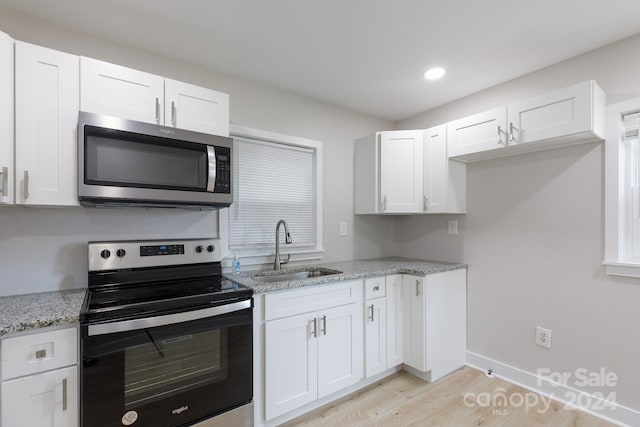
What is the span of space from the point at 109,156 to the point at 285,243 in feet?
4.58

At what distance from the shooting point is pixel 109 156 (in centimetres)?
158

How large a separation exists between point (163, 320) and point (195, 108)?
1.26m

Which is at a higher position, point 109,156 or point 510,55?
point 510,55

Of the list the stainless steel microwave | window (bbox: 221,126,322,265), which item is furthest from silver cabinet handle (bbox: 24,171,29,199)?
window (bbox: 221,126,322,265)

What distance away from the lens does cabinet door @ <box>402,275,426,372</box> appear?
238cm

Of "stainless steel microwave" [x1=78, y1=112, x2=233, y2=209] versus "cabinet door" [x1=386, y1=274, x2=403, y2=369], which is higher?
"stainless steel microwave" [x1=78, y1=112, x2=233, y2=209]

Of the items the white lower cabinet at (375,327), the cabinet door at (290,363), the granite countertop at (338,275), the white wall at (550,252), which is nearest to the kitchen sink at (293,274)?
the granite countertop at (338,275)

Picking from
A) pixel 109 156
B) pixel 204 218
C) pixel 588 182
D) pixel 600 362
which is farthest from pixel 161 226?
pixel 600 362

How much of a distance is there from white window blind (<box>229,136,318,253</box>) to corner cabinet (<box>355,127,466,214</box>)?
61cm

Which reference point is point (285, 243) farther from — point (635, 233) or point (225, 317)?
point (635, 233)

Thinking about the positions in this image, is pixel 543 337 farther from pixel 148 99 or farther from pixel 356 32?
pixel 148 99

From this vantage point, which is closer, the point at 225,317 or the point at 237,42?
the point at 225,317

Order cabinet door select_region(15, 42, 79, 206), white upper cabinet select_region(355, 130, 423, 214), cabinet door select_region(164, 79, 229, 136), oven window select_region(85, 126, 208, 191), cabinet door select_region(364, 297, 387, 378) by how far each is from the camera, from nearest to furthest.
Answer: cabinet door select_region(15, 42, 79, 206), oven window select_region(85, 126, 208, 191), cabinet door select_region(164, 79, 229, 136), cabinet door select_region(364, 297, 387, 378), white upper cabinet select_region(355, 130, 423, 214)

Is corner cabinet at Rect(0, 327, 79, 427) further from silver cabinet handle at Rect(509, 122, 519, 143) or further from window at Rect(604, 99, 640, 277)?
window at Rect(604, 99, 640, 277)
